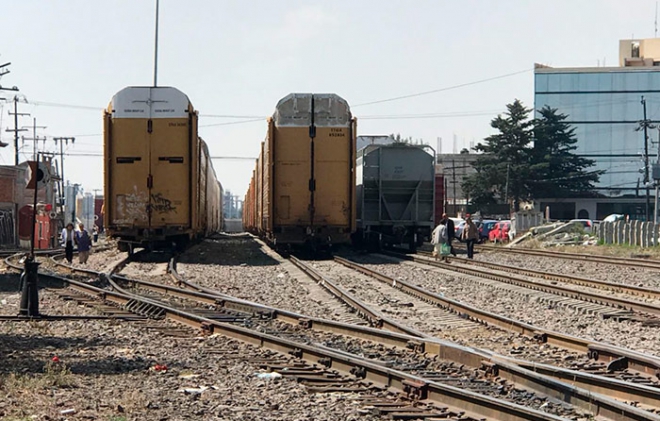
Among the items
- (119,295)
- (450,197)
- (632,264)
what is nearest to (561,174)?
(450,197)

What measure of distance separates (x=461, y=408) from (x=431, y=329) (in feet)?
15.5

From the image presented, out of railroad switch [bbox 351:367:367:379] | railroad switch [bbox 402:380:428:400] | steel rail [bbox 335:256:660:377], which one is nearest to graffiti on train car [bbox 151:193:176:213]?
steel rail [bbox 335:256:660:377]

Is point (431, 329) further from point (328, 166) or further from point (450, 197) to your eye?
point (450, 197)

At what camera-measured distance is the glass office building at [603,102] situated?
82.1 m

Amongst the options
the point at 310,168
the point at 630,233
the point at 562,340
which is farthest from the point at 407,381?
the point at 630,233

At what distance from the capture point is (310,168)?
25281 mm

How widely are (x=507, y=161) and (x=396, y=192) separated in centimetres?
4285

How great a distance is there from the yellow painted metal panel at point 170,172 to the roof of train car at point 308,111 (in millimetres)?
2916

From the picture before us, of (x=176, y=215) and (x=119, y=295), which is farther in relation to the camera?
(x=176, y=215)

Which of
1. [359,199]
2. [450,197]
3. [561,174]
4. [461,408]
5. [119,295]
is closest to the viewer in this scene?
[461,408]

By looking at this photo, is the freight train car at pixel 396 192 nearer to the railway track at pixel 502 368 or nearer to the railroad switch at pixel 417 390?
the railway track at pixel 502 368

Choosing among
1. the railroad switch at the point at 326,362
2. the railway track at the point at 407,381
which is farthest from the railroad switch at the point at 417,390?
the railroad switch at the point at 326,362

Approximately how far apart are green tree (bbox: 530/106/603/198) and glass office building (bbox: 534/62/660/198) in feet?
31.6

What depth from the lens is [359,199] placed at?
3025cm
